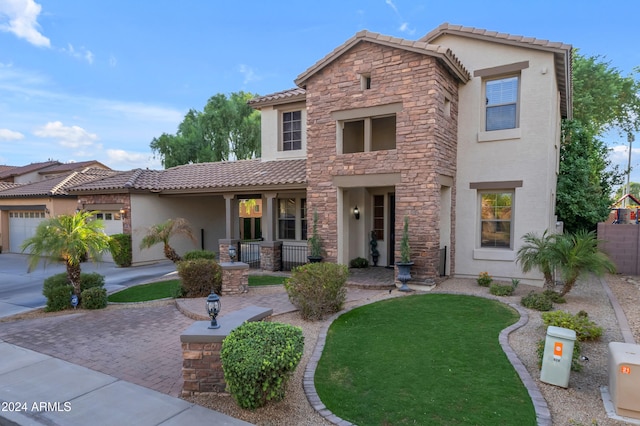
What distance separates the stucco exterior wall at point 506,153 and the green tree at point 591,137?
5474 millimetres

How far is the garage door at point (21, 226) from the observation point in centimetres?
2108

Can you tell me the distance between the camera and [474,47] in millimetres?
11477

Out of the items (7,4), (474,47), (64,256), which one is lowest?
(64,256)

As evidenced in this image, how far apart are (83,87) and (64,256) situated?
15.5 meters

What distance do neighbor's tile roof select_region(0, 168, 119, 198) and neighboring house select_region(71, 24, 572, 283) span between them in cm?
1364

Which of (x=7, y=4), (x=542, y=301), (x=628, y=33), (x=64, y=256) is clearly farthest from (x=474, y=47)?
(x=628, y=33)

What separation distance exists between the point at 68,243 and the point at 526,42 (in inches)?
532

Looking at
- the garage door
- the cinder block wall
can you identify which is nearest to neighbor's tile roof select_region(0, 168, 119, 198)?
the garage door

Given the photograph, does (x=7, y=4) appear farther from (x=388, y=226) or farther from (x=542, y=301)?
(x=542, y=301)

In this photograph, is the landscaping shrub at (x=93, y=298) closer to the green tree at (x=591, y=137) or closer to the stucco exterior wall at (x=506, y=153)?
the stucco exterior wall at (x=506, y=153)

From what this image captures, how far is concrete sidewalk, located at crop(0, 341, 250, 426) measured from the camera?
13.5 feet

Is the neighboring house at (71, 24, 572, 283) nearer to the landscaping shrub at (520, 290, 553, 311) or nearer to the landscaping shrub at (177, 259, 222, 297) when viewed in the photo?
the landscaping shrub at (520, 290, 553, 311)

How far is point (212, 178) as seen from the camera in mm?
16703

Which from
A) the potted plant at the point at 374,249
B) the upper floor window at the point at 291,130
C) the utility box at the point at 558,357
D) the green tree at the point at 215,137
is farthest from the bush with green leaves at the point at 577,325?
the green tree at the point at 215,137
